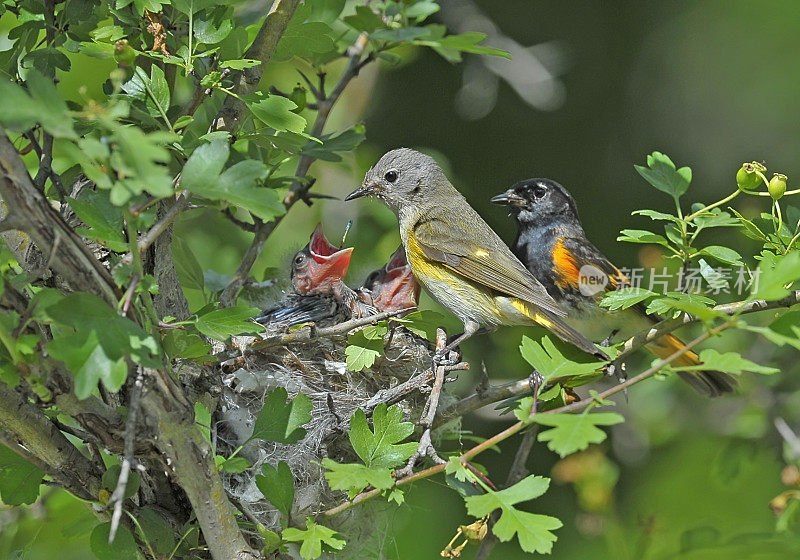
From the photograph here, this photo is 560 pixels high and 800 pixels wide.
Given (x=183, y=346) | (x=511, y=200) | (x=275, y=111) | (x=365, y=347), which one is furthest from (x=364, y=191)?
(x=183, y=346)

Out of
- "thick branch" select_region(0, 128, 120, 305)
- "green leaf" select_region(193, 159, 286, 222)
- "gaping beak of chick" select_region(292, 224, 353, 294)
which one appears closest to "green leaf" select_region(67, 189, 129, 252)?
"thick branch" select_region(0, 128, 120, 305)

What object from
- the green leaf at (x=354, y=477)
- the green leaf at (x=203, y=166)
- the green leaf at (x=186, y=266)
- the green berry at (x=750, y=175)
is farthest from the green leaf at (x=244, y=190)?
the green leaf at (x=186, y=266)

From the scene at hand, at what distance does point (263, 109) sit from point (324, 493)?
107 cm

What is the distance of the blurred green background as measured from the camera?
295cm

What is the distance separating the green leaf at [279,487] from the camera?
5.87ft

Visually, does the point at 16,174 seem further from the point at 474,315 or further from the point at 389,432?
the point at 474,315

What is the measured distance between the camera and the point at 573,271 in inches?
125

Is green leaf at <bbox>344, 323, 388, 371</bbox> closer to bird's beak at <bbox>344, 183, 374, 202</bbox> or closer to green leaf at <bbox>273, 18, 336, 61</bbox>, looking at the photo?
green leaf at <bbox>273, 18, 336, 61</bbox>

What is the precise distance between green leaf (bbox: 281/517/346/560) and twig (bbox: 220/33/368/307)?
2.42ft

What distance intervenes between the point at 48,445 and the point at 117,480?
148mm

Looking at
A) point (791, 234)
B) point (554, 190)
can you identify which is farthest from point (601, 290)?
point (791, 234)

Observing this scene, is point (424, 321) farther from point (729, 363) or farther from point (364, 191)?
point (364, 191)

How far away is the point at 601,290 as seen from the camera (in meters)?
3.07

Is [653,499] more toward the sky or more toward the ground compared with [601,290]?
more toward the ground
